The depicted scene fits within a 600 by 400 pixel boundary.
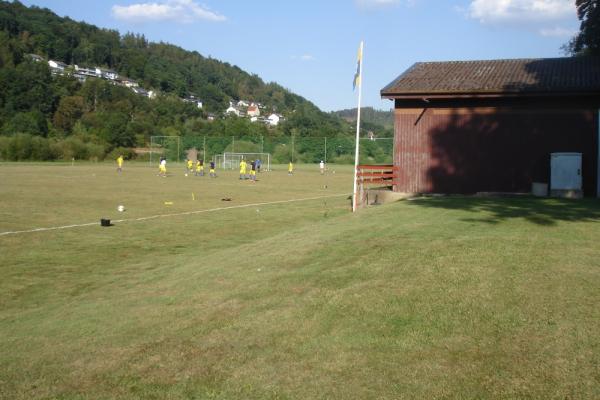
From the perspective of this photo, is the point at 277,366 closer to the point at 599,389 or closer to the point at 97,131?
the point at 599,389

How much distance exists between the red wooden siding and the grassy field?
10.6m

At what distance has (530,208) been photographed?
50.1 ft

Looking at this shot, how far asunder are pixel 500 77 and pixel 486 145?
2.81 metres

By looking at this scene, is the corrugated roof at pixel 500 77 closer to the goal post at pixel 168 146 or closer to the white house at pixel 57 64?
the goal post at pixel 168 146

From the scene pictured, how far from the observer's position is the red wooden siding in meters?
23.3

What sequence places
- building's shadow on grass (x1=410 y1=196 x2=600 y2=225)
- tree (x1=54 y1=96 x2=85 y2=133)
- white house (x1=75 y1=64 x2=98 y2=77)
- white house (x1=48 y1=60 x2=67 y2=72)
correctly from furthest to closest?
white house (x1=75 y1=64 x2=98 y2=77)
white house (x1=48 y1=60 x2=67 y2=72)
tree (x1=54 y1=96 x2=85 y2=133)
building's shadow on grass (x1=410 y1=196 x2=600 y2=225)

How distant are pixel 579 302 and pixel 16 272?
1001 centimetres

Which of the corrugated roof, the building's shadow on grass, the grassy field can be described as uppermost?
the corrugated roof

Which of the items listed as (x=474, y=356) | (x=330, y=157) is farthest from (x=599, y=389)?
(x=330, y=157)

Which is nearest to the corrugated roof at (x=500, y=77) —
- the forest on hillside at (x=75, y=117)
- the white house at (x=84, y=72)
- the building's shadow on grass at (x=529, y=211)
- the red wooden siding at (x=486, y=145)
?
the red wooden siding at (x=486, y=145)

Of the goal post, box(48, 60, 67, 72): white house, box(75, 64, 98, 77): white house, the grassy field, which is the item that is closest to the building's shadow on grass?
the grassy field

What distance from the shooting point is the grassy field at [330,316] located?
5.42 metres

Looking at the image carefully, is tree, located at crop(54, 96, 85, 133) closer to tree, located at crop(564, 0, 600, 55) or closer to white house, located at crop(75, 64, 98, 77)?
white house, located at crop(75, 64, 98, 77)

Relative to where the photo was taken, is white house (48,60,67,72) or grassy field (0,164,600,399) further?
white house (48,60,67,72)
